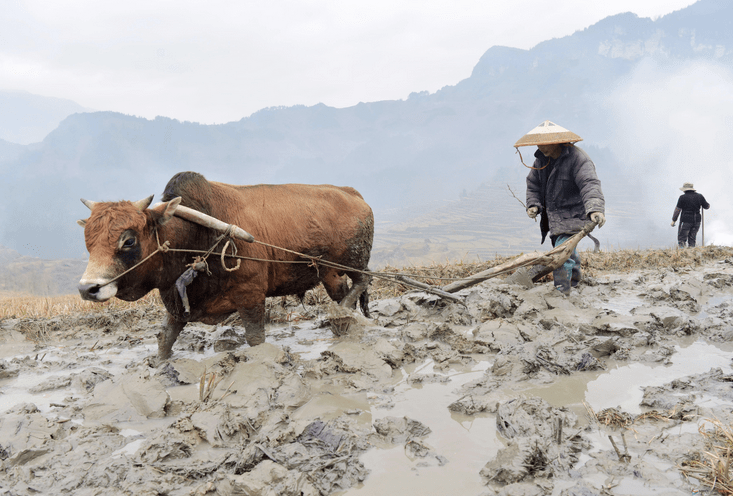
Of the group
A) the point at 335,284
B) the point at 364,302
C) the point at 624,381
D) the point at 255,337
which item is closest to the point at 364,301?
the point at 364,302

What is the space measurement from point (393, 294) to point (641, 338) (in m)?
4.12

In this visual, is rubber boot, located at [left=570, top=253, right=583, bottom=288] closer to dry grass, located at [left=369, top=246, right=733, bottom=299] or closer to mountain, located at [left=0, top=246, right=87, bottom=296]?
dry grass, located at [left=369, top=246, right=733, bottom=299]

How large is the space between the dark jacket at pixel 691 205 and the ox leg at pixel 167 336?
14.2 m

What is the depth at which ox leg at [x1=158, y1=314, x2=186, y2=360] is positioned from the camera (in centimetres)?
475

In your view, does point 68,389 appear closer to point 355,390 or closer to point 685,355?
point 355,390

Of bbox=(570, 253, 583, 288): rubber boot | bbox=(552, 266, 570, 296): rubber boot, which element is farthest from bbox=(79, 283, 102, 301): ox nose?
bbox=(570, 253, 583, 288): rubber boot

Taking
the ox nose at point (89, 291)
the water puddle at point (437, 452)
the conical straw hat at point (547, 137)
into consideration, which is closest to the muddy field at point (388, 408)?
the water puddle at point (437, 452)

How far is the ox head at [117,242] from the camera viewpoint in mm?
3580

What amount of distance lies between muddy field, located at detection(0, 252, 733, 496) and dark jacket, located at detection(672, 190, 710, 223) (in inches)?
365

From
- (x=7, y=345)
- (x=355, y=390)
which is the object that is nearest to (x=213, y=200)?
(x=355, y=390)

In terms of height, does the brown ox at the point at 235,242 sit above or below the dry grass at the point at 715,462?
above

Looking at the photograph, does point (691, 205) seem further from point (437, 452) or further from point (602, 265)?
point (437, 452)

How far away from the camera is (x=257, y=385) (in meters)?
3.65

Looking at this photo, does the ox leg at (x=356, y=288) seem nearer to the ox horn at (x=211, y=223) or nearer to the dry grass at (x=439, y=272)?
the dry grass at (x=439, y=272)
